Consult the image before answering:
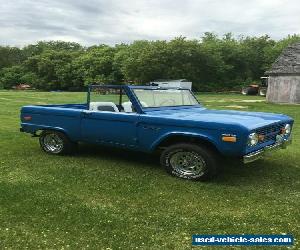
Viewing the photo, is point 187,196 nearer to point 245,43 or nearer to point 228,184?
point 228,184

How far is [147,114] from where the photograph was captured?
7.14 metres

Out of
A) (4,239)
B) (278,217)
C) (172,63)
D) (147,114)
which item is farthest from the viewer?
(172,63)

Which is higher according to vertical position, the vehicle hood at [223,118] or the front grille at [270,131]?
the vehicle hood at [223,118]

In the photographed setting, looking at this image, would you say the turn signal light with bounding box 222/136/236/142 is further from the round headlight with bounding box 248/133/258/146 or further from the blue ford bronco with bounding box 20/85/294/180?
the round headlight with bounding box 248/133/258/146

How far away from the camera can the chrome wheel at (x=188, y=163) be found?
6.61m

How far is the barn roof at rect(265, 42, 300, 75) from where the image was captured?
29.4 m

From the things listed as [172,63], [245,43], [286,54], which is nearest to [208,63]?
[172,63]

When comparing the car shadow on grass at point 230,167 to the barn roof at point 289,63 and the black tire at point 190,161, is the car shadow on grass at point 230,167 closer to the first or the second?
the black tire at point 190,161

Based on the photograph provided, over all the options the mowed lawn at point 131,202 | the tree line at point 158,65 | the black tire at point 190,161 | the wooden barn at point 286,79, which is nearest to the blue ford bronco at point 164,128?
the black tire at point 190,161

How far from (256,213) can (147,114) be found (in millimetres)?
2723

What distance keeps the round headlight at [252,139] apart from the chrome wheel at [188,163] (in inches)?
32.3

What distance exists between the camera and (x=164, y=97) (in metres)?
7.96

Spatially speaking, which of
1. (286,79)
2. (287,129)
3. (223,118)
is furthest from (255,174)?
(286,79)

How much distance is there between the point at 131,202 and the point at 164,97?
2.88 meters
